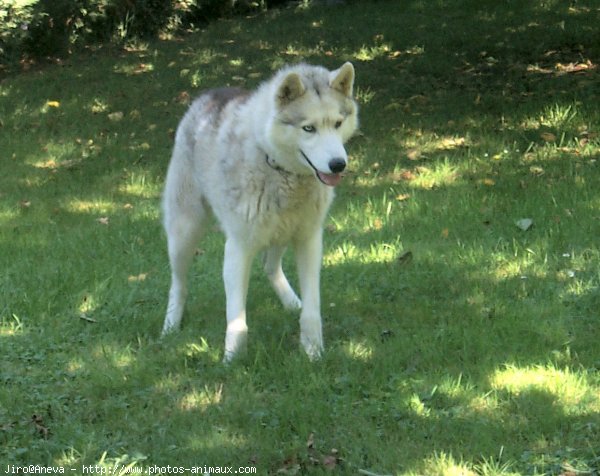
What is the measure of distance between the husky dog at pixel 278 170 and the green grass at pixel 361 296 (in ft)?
1.15

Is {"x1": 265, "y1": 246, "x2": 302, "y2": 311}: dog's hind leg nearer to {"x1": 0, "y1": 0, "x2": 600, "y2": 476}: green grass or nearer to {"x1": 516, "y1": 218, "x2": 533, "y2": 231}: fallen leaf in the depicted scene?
{"x1": 0, "y1": 0, "x2": 600, "y2": 476}: green grass

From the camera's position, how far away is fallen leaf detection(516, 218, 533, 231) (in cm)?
682

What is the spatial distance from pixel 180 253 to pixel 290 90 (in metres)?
1.57

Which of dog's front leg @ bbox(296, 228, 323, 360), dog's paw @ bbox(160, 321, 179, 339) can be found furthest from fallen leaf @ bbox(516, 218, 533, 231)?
dog's paw @ bbox(160, 321, 179, 339)

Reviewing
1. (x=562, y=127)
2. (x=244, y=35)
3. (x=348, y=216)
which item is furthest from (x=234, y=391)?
(x=244, y=35)

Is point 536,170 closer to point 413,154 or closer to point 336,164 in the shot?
point 413,154

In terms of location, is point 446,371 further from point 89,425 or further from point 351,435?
point 89,425

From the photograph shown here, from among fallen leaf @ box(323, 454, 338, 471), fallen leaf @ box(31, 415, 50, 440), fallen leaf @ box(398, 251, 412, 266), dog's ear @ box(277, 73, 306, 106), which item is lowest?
fallen leaf @ box(398, 251, 412, 266)

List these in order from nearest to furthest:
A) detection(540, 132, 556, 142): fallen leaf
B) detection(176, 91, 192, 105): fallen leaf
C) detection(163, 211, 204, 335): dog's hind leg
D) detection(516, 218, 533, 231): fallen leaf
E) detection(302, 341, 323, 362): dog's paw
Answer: detection(302, 341, 323, 362): dog's paw
detection(163, 211, 204, 335): dog's hind leg
detection(516, 218, 533, 231): fallen leaf
detection(540, 132, 556, 142): fallen leaf
detection(176, 91, 192, 105): fallen leaf

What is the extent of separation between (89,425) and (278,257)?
2019 mm

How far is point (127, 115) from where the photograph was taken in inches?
439

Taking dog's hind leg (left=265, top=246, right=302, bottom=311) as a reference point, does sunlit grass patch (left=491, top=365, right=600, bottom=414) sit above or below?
above

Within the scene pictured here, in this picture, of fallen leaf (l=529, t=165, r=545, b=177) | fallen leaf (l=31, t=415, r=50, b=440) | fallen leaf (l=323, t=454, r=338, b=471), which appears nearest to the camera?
fallen leaf (l=323, t=454, r=338, b=471)

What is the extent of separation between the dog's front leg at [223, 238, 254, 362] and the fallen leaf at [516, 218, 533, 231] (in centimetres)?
258
